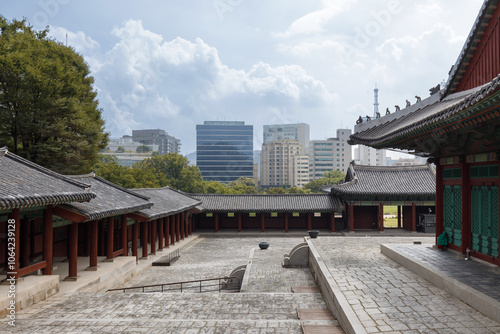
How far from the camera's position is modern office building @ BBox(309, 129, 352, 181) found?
147125mm

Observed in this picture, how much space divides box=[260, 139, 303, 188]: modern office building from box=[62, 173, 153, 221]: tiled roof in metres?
132

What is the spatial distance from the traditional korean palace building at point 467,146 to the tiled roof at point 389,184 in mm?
19718

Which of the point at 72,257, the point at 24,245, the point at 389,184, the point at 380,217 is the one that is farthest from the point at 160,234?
the point at 389,184

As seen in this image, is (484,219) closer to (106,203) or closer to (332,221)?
(106,203)

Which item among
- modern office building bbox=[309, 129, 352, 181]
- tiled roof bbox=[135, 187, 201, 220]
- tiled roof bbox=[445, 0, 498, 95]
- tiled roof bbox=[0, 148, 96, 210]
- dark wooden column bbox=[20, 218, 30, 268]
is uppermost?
modern office building bbox=[309, 129, 352, 181]

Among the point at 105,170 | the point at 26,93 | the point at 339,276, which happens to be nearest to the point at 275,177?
the point at 105,170

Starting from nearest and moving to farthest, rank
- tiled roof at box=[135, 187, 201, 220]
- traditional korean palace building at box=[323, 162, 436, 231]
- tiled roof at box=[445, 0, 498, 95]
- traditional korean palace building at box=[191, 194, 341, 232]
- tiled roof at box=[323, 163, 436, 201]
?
tiled roof at box=[445, 0, 498, 95]
tiled roof at box=[135, 187, 201, 220]
tiled roof at box=[323, 163, 436, 201]
traditional korean palace building at box=[323, 162, 436, 231]
traditional korean palace building at box=[191, 194, 341, 232]

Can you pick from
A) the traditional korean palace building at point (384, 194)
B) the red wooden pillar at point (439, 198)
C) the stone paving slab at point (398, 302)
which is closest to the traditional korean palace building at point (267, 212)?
the traditional korean palace building at point (384, 194)

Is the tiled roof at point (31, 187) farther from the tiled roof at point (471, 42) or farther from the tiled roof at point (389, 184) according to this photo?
the tiled roof at point (389, 184)

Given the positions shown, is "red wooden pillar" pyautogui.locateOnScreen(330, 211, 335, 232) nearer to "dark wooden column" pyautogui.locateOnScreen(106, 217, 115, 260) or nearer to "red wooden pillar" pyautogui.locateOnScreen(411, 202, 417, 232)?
"red wooden pillar" pyautogui.locateOnScreen(411, 202, 417, 232)

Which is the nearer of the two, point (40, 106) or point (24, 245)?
point (24, 245)

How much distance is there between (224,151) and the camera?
16250 cm

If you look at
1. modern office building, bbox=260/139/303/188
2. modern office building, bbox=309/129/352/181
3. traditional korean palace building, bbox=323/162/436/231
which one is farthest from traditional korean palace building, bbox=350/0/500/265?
modern office building, bbox=260/139/303/188

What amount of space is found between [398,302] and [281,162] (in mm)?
143579
